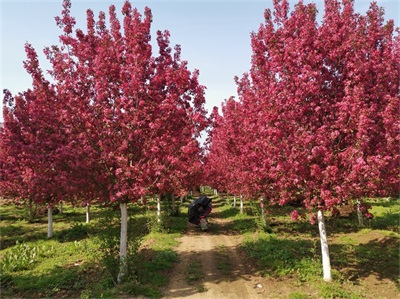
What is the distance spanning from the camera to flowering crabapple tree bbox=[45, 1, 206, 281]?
10.1 m

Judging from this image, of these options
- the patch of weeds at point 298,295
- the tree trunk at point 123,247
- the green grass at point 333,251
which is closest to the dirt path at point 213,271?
the green grass at point 333,251

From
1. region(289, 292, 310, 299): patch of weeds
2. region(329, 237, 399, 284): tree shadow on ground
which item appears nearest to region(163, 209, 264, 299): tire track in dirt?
region(289, 292, 310, 299): patch of weeds

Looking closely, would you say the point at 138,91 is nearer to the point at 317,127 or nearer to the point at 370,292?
the point at 317,127

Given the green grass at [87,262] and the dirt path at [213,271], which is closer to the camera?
the dirt path at [213,271]

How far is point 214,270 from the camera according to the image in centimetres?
1252

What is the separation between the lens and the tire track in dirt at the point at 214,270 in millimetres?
10164

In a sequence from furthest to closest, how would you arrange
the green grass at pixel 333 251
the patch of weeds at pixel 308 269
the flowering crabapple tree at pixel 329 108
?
1. the patch of weeds at pixel 308 269
2. the green grass at pixel 333 251
3. the flowering crabapple tree at pixel 329 108

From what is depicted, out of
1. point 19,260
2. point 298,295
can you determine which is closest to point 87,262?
point 19,260

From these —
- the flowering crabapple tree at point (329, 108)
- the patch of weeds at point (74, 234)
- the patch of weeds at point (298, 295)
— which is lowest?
the patch of weeds at point (298, 295)

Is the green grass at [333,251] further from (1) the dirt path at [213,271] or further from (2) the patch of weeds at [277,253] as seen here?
(1) the dirt path at [213,271]

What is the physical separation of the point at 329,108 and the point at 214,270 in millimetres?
8190

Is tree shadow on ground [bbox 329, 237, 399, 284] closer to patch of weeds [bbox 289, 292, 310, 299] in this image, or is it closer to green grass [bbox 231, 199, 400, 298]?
green grass [bbox 231, 199, 400, 298]

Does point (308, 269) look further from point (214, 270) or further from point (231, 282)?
point (214, 270)

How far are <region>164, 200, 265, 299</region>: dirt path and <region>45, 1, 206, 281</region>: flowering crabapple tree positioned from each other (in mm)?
2518
